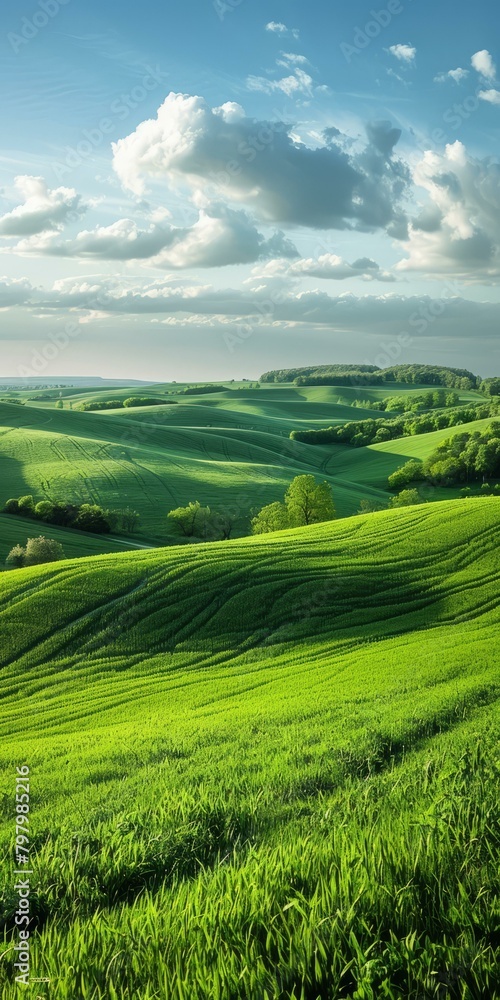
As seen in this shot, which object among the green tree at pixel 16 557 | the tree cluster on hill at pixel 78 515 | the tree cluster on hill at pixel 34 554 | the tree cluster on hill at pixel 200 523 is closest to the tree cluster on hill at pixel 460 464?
the tree cluster on hill at pixel 200 523

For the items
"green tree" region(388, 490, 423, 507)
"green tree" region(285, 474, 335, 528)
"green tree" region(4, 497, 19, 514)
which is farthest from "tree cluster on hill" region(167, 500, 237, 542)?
"green tree" region(388, 490, 423, 507)

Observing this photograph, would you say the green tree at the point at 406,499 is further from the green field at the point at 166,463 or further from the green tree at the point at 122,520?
the green tree at the point at 122,520

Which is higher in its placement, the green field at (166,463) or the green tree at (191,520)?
the green field at (166,463)

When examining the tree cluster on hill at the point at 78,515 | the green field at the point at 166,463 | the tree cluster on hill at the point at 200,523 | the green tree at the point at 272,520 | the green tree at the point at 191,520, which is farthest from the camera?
the green field at the point at 166,463

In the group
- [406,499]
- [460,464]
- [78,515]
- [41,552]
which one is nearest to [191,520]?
[78,515]

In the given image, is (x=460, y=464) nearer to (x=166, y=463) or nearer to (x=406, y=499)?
(x=406, y=499)

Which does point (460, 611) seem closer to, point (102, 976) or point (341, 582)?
point (341, 582)
